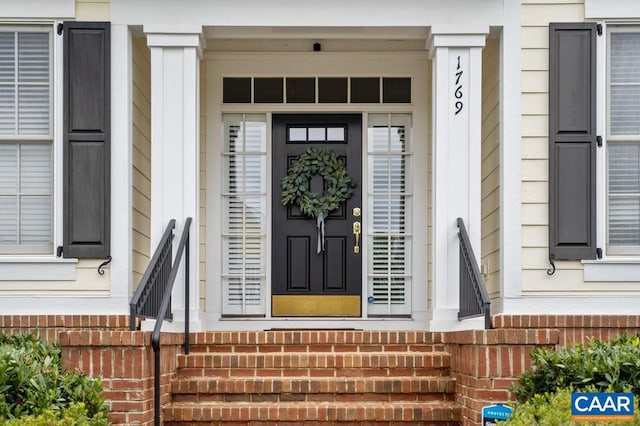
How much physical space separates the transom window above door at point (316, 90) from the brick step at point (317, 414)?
3.56 metres

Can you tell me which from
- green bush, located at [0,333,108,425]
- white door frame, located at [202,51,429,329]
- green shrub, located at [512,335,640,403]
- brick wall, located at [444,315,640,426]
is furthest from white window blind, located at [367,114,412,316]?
green bush, located at [0,333,108,425]

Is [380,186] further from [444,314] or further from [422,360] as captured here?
[422,360]

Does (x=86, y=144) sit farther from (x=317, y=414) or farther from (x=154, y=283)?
(x=317, y=414)

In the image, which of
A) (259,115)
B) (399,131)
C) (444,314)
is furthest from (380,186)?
(444,314)

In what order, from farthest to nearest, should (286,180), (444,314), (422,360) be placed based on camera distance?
(286,180) → (444,314) → (422,360)

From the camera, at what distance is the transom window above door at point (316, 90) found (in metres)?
9.13

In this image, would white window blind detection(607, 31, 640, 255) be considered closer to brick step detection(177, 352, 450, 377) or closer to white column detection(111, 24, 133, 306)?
brick step detection(177, 352, 450, 377)

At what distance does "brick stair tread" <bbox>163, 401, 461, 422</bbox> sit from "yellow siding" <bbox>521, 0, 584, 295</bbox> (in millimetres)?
1644

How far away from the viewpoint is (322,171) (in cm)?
905

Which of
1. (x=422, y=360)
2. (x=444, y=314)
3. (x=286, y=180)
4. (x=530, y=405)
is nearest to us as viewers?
(x=530, y=405)

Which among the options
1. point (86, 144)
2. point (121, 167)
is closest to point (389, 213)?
point (121, 167)

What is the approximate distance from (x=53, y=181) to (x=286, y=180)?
88.0 inches

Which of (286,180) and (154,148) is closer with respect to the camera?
(154,148)

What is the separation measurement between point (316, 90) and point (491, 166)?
1940 mm
